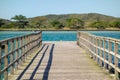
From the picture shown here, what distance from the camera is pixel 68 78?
697 cm

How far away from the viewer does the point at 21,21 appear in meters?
126

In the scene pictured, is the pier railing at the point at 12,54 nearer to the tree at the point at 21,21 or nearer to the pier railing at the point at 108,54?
the pier railing at the point at 108,54

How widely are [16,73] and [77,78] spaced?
1778 mm

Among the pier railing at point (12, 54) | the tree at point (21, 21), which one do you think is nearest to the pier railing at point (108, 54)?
the pier railing at point (12, 54)

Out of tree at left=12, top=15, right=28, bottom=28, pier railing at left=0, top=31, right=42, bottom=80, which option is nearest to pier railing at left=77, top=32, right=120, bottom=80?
pier railing at left=0, top=31, right=42, bottom=80

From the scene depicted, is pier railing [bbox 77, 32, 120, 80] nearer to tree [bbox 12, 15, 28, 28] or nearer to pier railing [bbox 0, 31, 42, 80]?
pier railing [bbox 0, 31, 42, 80]

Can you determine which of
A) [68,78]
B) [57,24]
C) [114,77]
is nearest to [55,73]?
[68,78]

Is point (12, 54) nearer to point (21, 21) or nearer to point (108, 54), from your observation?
point (108, 54)

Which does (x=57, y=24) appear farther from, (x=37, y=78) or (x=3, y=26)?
(x=37, y=78)

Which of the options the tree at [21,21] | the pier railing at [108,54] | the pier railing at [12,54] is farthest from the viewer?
the tree at [21,21]

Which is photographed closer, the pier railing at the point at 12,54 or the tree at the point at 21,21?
the pier railing at the point at 12,54

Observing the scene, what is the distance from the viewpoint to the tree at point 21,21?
4680 inches

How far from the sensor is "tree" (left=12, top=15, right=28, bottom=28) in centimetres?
11888

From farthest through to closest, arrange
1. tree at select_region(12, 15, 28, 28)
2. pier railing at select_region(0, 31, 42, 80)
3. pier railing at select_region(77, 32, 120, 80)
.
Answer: tree at select_region(12, 15, 28, 28) < pier railing at select_region(77, 32, 120, 80) < pier railing at select_region(0, 31, 42, 80)
